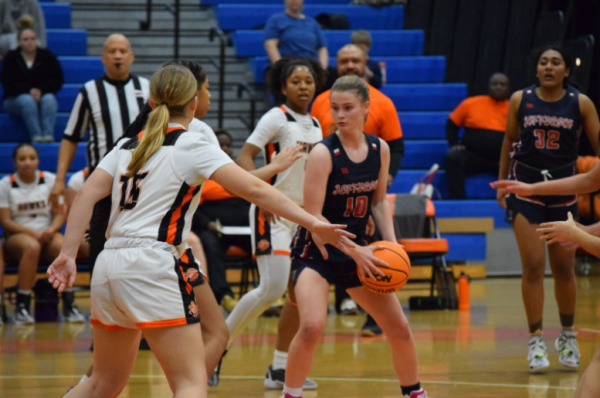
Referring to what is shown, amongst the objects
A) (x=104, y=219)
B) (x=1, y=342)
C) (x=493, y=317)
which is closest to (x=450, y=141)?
(x=493, y=317)

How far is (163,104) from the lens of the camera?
10.9 ft

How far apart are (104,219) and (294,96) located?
1690 millimetres

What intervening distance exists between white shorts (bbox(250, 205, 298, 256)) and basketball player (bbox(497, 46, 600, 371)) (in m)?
1.47

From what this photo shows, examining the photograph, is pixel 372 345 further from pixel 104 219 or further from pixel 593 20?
pixel 593 20

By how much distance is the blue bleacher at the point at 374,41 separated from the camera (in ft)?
39.1

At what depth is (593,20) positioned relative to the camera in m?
11.4

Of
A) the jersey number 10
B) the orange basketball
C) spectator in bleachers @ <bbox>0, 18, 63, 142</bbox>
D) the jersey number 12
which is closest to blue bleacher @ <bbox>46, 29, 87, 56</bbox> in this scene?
spectator in bleachers @ <bbox>0, 18, 63, 142</bbox>

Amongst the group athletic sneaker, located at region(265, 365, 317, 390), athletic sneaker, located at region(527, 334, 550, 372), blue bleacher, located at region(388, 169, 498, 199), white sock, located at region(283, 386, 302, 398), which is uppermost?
white sock, located at region(283, 386, 302, 398)

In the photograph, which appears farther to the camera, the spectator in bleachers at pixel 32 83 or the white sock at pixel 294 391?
the spectator in bleachers at pixel 32 83

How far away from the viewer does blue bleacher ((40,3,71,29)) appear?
11945 mm

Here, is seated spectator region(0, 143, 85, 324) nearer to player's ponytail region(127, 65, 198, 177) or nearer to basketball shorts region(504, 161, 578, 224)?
basketball shorts region(504, 161, 578, 224)

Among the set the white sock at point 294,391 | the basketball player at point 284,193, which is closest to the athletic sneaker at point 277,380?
the basketball player at point 284,193

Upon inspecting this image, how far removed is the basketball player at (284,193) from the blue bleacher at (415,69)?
22.3ft

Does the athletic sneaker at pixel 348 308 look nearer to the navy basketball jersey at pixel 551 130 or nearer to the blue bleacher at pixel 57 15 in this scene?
the navy basketball jersey at pixel 551 130
